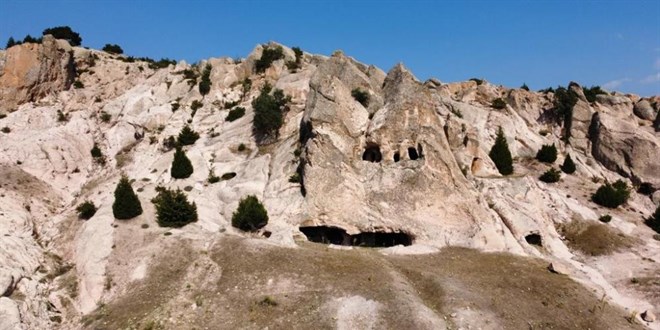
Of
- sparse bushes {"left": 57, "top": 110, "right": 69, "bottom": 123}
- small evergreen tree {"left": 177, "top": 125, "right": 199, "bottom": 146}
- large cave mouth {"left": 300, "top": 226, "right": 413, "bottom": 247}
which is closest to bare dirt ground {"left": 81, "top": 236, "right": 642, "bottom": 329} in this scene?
large cave mouth {"left": 300, "top": 226, "right": 413, "bottom": 247}

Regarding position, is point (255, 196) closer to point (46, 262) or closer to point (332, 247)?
point (332, 247)

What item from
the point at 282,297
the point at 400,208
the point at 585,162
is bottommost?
the point at 282,297

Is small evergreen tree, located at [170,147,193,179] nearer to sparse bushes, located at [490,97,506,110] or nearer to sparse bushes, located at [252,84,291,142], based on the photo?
sparse bushes, located at [252,84,291,142]

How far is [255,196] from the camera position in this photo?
144ft

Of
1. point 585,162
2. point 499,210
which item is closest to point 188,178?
point 499,210

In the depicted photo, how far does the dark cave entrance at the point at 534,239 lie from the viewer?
4294 cm

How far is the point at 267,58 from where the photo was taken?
238 feet

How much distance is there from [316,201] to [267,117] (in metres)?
17.4

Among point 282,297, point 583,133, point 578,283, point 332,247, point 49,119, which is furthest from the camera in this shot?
point 583,133

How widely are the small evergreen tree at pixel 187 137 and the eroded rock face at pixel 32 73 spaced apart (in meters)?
23.3

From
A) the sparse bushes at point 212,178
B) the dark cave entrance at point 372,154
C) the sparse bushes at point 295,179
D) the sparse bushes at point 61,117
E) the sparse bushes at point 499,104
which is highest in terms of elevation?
the sparse bushes at point 499,104

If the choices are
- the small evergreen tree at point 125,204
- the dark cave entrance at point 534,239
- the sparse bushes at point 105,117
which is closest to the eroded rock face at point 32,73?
the sparse bushes at point 105,117

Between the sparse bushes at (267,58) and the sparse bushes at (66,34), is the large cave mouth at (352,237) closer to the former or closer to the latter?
the sparse bushes at (267,58)

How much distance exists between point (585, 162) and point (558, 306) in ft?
152
